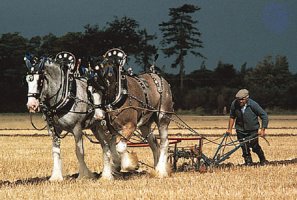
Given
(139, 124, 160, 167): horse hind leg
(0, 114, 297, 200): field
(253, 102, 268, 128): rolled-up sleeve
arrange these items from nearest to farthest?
(0, 114, 297, 200): field → (139, 124, 160, 167): horse hind leg → (253, 102, 268, 128): rolled-up sleeve

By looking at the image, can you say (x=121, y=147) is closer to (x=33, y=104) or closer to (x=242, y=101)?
(x=33, y=104)

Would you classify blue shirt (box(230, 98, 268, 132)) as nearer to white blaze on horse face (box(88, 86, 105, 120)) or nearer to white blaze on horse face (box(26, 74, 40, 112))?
white blaze on horse face (box(88, 86, 105, 120))

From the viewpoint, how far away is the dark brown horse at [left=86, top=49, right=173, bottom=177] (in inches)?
493

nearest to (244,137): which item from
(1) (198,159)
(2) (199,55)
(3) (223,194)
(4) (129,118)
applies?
(1) (198,159)

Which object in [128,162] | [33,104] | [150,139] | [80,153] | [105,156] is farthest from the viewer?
[150,139]

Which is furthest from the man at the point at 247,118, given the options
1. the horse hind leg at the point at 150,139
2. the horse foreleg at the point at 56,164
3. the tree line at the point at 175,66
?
the tree line at the point at 175,66

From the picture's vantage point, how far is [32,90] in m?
12.0

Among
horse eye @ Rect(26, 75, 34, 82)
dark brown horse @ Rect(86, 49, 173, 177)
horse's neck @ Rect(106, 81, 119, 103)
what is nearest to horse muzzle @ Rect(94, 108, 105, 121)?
dark brown horse @ Rect(86, 49, 173, 177)

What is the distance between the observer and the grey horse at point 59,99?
40.1 ft

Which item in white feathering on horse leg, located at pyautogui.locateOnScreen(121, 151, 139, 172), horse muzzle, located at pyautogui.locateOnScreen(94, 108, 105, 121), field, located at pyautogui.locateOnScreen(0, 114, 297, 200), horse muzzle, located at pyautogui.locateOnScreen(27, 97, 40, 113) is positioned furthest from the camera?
horse muzzle, located at pyautogui.locateOnScreen(94, 108, 105, 121)

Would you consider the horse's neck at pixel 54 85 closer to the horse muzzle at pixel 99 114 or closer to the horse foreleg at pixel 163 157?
the horse muzzle at pixel 99 114

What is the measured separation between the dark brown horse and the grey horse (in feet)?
1.37

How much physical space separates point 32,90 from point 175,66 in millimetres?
98670

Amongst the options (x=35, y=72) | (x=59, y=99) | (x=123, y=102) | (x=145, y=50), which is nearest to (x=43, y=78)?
(x=35, y=72)
